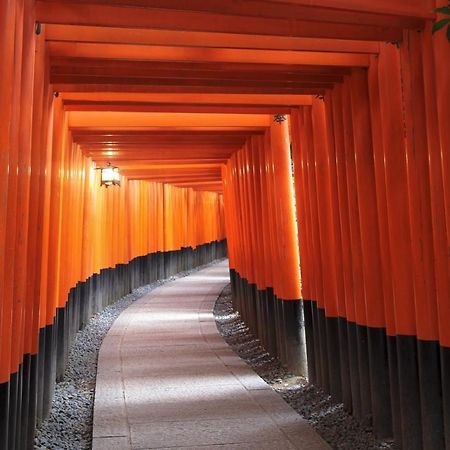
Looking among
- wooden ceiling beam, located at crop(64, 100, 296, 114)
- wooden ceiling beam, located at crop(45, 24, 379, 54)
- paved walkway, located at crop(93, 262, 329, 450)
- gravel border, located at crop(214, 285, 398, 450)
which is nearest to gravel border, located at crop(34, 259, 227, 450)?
paved walkway, located at crop(93, 262, 329, 450)

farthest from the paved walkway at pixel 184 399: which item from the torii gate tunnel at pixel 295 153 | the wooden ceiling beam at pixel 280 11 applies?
the wooden ceiling beam at pixel 280 11

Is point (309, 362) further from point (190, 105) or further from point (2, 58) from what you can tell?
point (2, 58)

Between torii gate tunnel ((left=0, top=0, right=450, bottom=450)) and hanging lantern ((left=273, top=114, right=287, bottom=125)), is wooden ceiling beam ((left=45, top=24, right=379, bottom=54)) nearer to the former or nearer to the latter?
torii gate tunnel ((left=0, top=0, right=450, bottom=450))

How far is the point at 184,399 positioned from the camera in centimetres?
564

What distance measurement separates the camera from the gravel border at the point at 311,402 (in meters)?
4.59

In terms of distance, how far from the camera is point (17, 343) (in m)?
3.25

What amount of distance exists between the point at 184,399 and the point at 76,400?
1245mm

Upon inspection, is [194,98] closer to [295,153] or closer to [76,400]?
[295,153]

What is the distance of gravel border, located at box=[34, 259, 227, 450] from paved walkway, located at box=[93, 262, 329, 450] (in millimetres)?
145

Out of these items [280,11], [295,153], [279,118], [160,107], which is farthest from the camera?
[279,118]

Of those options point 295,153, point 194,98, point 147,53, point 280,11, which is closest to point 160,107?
point 194,98

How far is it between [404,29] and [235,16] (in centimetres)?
120

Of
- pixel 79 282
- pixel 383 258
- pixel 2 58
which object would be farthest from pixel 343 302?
pixel 79 282

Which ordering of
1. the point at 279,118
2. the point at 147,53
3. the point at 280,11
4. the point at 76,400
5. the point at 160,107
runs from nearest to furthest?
1. the point at 280,11
2. the point at 147,53
3. the point at 160,107
4. the point at 76,400
5. the point at 279,118
